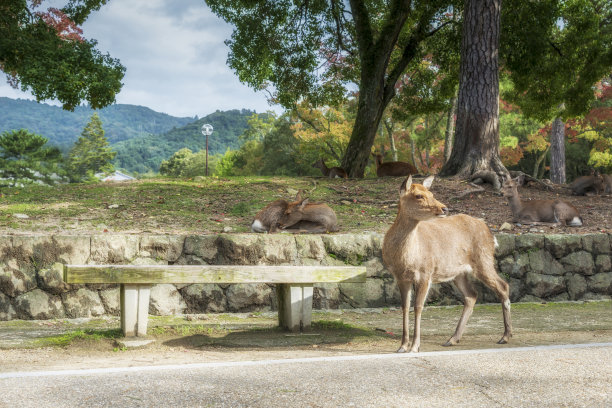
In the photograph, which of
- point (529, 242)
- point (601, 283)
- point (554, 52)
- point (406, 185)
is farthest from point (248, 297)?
point (554, 52)

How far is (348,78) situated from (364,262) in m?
12.4

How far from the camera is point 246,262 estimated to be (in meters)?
7.45

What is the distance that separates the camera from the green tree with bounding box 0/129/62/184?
36.5 meters

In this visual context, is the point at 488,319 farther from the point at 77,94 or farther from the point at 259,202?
the point at 77,94

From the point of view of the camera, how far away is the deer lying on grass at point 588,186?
13.3 metres

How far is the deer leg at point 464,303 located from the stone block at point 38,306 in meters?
4.32

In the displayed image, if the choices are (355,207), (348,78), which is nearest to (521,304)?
(355,207)

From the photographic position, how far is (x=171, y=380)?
3834 millimetres

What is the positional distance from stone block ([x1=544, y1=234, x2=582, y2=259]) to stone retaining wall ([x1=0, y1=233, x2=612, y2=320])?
0.02 meters

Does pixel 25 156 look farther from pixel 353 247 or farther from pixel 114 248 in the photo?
pixel 353 247

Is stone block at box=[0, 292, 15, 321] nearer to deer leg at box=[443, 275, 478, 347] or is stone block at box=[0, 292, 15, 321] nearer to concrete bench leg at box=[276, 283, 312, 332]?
concrete bench leg at box=[276, 283, 312, 332]

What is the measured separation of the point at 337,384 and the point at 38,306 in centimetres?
430

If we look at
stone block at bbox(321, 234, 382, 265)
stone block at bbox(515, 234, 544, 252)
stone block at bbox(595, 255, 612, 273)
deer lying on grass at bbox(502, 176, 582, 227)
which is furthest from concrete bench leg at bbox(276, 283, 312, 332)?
deer lying on grass at bbox(502, 176, 582, 227)

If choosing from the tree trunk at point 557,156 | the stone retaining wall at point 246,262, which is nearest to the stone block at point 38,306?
the stone retaining wall at point 246,262
